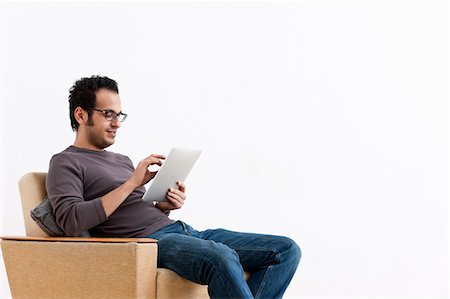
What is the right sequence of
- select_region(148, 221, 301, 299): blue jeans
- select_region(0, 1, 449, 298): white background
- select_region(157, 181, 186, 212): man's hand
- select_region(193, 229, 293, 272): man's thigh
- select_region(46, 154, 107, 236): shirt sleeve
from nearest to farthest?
select_region(148, 221, 301, 299): blue jeans
select_region(46, 154, 107, 236): shirt sleeve
select_region(193, 229, 293, 272): man's thigh
select_region(157, 181, 186, 212): man's hand
select_region(0, 1, 449, 298): white background

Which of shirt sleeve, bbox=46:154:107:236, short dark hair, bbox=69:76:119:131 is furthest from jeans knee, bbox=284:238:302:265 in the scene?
short dark hair, bbox=69:76:119:131

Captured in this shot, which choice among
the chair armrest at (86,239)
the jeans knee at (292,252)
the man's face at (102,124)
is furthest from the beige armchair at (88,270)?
the man's face at (102,124)

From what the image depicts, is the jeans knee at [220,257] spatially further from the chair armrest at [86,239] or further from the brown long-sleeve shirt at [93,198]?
the brown long-sleeve shirt at [93,198]

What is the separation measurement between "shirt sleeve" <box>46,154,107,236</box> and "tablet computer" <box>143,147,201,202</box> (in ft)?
0.73

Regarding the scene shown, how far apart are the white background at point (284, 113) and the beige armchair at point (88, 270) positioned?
1683 mm

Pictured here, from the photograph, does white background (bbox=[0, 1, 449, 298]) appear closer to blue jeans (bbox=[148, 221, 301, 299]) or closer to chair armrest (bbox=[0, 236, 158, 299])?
blue jeans (bbox=[148, 221, 301, 299])

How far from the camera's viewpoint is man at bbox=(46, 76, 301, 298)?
2582mm

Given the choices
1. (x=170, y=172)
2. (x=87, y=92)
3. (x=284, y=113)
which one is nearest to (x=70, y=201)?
(x=170, y=172)

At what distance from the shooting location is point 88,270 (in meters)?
2.58

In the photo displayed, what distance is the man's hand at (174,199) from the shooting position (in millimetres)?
2984

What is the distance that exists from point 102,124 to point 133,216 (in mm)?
377

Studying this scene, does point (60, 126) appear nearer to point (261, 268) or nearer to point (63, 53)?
point (63, 53)

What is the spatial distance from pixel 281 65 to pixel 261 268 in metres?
1.98

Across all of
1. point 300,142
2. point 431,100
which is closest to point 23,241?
point 300,142
